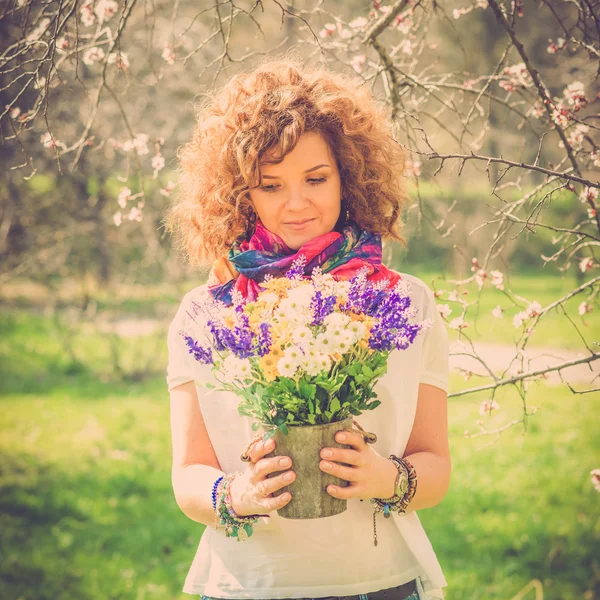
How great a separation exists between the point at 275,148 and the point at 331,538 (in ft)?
3.23

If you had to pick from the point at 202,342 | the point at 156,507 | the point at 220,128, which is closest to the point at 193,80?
the point at 156,507

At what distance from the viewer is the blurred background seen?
240 centimetres

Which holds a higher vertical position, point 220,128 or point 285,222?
point 220,128

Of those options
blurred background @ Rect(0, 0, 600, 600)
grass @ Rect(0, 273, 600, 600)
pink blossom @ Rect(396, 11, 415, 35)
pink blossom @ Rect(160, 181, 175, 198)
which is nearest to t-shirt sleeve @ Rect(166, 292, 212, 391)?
blurred background @ Rect(0, 0, 600, 600)

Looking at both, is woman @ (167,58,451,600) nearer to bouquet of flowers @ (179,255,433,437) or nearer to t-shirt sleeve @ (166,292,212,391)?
t-shirt sleeve @ (166,292,212,391)

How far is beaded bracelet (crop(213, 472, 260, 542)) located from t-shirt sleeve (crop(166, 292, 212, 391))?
274 mm

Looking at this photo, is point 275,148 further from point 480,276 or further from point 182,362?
point 480,276

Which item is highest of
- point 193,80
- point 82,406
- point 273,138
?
point 193,80

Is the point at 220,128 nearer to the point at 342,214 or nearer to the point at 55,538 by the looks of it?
the point at 342,214

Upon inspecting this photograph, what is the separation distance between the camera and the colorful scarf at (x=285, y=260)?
1.77 meters

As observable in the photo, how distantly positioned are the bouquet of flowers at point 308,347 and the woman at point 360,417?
20 centimetres

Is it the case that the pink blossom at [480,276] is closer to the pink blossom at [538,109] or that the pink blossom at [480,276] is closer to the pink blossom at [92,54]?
the pink blossom at [538,109]

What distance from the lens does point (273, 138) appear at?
1.78 meters

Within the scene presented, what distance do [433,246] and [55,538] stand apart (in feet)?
37.8
